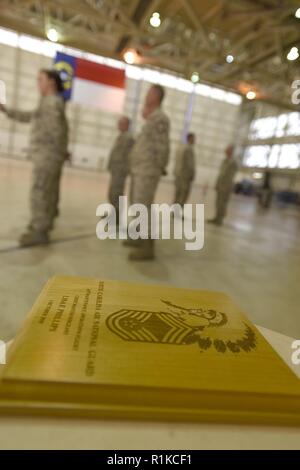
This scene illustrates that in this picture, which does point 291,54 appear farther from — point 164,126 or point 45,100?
point 45,100

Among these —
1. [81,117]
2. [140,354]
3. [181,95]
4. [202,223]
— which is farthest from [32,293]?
[181,95]

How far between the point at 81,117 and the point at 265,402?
20.6 meters

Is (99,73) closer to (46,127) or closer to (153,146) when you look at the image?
(46,127)

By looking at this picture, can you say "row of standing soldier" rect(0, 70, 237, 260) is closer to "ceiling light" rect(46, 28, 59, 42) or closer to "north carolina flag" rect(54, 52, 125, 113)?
"ceiling light" rect(46, 28, 59, 42)

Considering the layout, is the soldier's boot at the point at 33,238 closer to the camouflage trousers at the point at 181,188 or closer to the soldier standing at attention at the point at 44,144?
the soldier standing at attention at the point at 44,144

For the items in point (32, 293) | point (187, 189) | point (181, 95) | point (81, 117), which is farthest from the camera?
point (181, 95)

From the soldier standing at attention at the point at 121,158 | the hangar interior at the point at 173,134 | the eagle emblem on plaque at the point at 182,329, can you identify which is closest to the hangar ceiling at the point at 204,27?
the hangar interior at the point at 173,134

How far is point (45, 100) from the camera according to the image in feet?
9.75

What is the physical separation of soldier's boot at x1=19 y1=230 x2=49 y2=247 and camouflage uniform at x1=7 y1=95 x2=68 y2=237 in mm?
49

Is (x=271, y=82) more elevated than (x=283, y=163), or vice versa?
(x=271, y=82)

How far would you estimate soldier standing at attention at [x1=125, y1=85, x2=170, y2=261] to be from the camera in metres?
3.04

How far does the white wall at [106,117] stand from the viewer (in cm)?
1769

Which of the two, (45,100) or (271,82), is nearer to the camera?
(45,100)

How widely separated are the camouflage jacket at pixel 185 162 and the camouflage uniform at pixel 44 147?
3533mm
